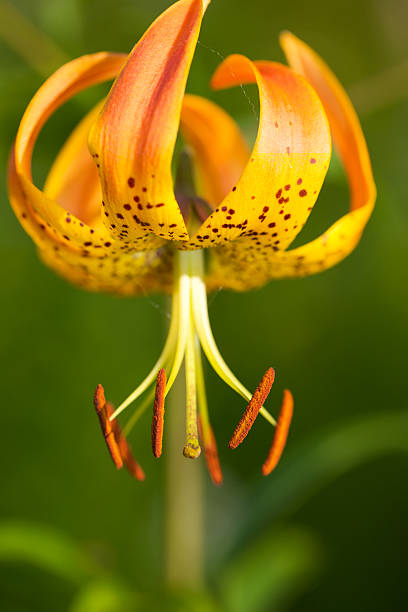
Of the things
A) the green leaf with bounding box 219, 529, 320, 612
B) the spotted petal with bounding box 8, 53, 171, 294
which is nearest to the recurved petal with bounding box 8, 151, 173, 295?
the spotted petal with bounding box 8, 53, 171, 294

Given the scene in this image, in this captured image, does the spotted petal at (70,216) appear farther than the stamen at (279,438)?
No

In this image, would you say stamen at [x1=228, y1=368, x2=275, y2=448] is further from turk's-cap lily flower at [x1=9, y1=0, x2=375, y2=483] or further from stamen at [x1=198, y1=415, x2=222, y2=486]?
stamen at [x1=198, y1=415, x2=222, y2=486]

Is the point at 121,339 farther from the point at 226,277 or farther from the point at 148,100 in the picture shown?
the point at 148,100

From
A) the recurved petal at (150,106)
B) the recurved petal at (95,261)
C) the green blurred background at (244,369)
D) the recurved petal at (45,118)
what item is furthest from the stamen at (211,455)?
the green blurred background at (244,369)

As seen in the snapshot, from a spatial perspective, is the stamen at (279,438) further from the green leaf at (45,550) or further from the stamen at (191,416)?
the green leaf at (45,550)

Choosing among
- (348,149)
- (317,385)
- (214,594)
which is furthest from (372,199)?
(317,385)

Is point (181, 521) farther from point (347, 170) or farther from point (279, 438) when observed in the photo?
point (347, 170)
